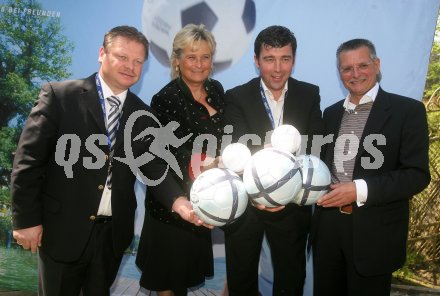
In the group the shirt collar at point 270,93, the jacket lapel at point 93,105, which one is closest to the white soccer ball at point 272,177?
the shirt collar at point 270,93

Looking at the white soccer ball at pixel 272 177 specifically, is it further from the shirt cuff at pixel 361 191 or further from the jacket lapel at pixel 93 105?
the jacket lapel at pixel 93 105

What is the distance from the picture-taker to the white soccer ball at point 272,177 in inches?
75.3

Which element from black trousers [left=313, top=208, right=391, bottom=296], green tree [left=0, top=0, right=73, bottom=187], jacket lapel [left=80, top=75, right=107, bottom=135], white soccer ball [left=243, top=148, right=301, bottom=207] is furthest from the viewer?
green tree [left=0, top=0, right=73, bottom=187]

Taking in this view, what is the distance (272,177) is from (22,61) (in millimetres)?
3150

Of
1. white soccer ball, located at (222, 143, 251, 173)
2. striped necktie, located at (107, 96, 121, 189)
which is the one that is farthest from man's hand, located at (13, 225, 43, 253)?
white soccer ball, located at (222, 143, 251, 173)

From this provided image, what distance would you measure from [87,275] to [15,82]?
7.94ft

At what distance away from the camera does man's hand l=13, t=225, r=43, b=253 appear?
2.13m

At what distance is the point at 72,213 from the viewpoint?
7.23 ft

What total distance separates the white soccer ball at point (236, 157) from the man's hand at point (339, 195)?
0.55m

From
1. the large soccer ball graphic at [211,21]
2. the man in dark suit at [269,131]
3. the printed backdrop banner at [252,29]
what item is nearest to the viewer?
the man in dark suit at [269,131]

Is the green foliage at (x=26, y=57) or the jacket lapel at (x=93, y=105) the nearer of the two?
the jacket lapel at (x=93, y=105)

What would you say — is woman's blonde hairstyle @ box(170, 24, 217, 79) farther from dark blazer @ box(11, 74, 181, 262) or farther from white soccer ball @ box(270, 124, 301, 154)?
white soccer ball @ box(270, 124, 301, 154)

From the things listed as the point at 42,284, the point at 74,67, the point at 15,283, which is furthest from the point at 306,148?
the point at 15,283

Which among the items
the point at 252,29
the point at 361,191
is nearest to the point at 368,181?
the point at 361,191
